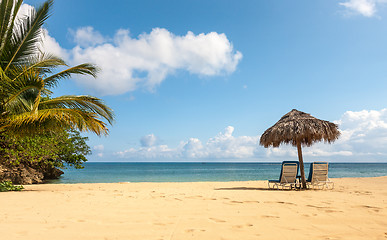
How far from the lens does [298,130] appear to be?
885 cm

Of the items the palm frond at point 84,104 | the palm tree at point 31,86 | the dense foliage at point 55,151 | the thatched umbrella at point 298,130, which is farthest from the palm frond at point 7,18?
the thatched umbrella at point 298,130

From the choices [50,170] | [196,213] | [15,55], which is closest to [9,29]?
[15,55]

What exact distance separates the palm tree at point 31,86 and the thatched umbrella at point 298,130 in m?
5.34

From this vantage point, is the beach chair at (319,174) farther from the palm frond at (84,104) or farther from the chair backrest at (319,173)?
the palm frond at (84,104)

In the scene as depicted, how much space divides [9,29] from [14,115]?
2624 millimetres

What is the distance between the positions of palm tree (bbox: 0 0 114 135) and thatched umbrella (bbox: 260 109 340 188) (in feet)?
17.5

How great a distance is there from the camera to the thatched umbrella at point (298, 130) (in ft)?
29.2

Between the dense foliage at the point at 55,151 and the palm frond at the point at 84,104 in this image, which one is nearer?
the palm frond at the point at 84,104

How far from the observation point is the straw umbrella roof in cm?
891

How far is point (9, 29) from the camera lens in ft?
26.1

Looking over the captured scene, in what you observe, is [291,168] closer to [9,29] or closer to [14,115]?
[14,115]

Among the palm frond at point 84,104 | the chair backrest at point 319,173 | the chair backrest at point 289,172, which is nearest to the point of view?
the palm frond at point 84,104

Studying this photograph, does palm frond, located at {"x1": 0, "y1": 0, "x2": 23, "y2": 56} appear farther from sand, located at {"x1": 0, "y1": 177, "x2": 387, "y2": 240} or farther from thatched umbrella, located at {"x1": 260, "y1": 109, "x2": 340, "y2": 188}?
thatched umbrella, located at {"x1": 260, "y1": 109, "x2": 340, "y2": 188}

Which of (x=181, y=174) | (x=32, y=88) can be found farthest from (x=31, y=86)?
(x=181, y=174)
